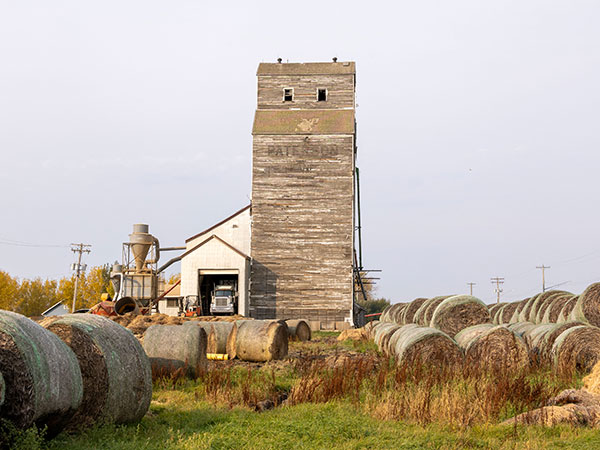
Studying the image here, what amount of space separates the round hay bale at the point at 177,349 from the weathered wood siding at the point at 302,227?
73.8 feet

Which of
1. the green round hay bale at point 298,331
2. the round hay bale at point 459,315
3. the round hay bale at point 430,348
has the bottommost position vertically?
the green round hay bale at point 298,331

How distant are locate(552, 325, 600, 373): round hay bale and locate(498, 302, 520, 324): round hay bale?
12234 millimetres

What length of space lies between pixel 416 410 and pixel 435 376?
1915mm

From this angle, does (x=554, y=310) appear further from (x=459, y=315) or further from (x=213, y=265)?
(x=213, y=265)

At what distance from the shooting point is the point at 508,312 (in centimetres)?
2553

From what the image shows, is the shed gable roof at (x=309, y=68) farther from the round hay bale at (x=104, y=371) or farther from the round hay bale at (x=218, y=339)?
the round hay bale at (x=104, y=371)

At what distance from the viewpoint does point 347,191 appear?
35.9 m

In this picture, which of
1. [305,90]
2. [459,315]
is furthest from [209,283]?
[459,315]

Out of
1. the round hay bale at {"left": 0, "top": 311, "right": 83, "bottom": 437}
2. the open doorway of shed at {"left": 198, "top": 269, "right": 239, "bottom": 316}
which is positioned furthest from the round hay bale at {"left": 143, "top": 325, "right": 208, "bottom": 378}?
the open doorway of shed at {"left": 198, "top": 269, "right": 239, "bottom": 316}

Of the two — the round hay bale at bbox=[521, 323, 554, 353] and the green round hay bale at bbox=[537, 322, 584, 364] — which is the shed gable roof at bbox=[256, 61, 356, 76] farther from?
the green round hay bale at bbox=[537, 322, 584, 364]

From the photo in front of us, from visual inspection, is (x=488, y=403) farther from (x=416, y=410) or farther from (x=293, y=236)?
(x=293, y=236)

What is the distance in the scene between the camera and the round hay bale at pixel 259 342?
16797mm

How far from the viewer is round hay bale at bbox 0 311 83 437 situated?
19.7 feet

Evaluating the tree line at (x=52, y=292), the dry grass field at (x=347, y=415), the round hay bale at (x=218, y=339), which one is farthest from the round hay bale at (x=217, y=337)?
the tree line at (x=52, y=292)
